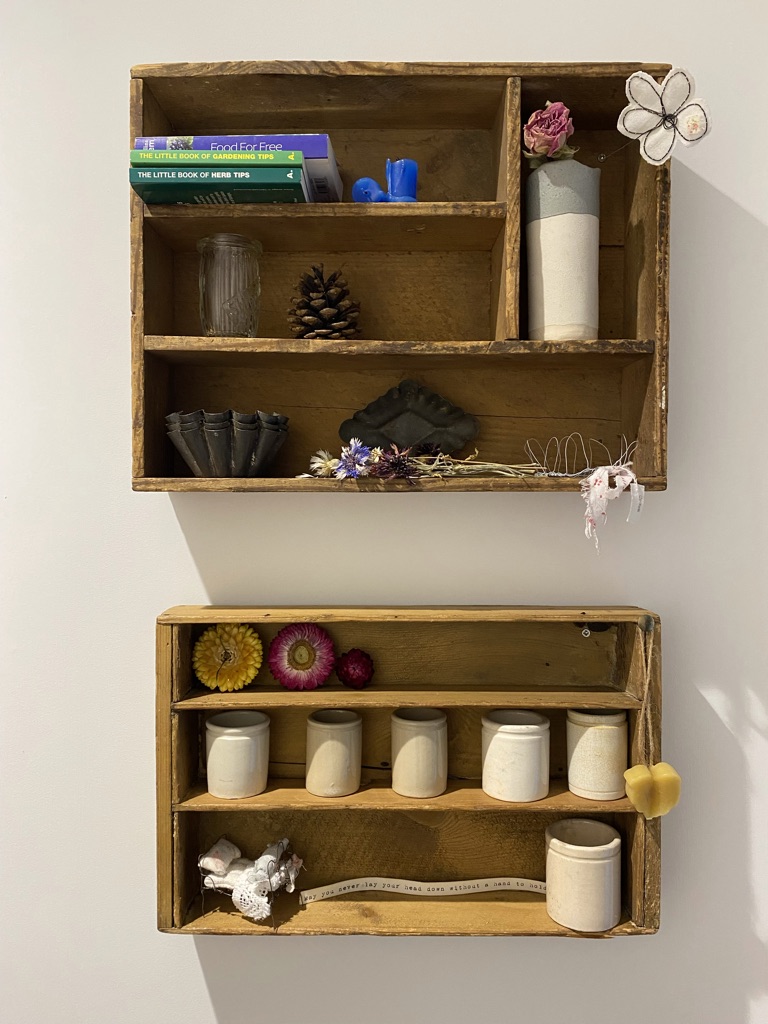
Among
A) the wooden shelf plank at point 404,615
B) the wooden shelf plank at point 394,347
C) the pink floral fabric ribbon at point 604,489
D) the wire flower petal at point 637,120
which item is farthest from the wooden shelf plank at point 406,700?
the wire flower petal at point 637,120

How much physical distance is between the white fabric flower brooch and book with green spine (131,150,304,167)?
1.38 ft

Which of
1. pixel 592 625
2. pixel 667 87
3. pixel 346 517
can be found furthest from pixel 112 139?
pixel 592 625

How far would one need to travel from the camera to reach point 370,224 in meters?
1.09

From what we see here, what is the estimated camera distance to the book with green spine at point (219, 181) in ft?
3.30

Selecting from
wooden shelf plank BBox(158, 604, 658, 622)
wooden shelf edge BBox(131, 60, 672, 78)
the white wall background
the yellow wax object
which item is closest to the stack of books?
wooden shelf edge BBox(131, 60, 672, 78)

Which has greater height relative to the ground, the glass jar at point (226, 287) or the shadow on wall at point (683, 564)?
the glass jar at point (226, 287)

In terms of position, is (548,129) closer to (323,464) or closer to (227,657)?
(323,464)

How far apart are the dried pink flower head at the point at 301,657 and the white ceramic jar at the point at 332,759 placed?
65mm

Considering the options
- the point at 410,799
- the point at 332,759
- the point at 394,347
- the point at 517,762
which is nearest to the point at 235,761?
the point at 332,759

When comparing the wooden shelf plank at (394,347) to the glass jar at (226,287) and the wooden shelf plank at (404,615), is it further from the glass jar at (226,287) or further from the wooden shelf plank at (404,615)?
the wooden shelf plank at (404,615)

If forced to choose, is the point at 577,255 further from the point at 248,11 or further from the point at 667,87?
the point at 248,11

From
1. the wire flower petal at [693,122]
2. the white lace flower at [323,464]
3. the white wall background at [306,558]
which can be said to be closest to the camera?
the wire flower petal at [693,122]

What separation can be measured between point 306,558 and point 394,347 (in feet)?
1.21

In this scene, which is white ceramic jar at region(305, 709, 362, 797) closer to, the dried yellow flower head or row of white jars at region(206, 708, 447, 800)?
row of white jars at region(206, 708, 447, 800)
